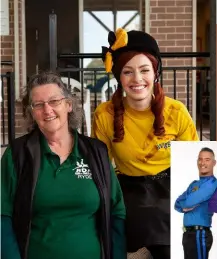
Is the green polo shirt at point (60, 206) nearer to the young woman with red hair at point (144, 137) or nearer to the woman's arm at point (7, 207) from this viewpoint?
the woman's arm at point (7, 207)

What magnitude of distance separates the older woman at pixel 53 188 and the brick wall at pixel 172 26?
428cm

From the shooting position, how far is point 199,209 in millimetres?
1880

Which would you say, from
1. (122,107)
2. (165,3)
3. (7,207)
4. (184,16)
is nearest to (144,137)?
(122,107)

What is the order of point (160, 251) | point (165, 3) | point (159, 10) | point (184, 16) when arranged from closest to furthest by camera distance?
1. point (160, 251)
2. point (165, 3)
3. point (159, 10)
4. point (184, 16)

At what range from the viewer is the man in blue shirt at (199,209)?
1.85 metres

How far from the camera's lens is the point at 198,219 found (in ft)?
6.16

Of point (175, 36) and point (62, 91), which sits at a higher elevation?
point (175, 36)

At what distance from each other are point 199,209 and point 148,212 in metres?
0.25

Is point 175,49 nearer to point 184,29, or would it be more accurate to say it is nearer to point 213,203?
point 184,29

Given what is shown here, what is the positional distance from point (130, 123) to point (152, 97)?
13 centimetres

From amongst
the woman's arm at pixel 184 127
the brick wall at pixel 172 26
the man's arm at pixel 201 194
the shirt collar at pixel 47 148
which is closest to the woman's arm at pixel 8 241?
the shirt collar at pixel 47 148

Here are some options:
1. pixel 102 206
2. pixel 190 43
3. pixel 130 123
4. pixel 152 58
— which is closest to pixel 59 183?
pixel 102 206

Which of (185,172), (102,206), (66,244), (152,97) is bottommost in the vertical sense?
(66,244)

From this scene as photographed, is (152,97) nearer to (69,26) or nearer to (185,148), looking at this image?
(185,148)
